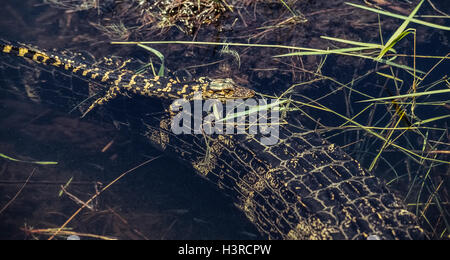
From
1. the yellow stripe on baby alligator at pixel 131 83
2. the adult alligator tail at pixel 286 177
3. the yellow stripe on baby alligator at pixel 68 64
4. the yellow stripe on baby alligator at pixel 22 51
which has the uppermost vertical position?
the yellow stripe on baby alligator at pixel 22 51

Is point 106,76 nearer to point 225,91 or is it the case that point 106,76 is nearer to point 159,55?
point 159,55

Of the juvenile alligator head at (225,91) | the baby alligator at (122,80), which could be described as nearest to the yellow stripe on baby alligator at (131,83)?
the baby alligator at (122,80)

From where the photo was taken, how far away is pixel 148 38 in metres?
4.05

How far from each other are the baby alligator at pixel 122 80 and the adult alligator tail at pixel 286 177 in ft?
0.09

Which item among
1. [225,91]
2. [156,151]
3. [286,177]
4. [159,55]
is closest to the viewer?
[286,177]

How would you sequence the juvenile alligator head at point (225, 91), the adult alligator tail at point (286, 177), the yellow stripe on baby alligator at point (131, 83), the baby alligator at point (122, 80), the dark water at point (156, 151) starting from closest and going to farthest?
the adult alligator tail at point (286, 177)
the dark water at point (156, 151)
the juvenile alligator head at point (225, 91)
the baby alligator at point (122, 80)
the yellow stripe on baby alligator at point (131, 83)

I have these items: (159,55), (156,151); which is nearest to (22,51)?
(159,55)

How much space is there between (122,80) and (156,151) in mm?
953

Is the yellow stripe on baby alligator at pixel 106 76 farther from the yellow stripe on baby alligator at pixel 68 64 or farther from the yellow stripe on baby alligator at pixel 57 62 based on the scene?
the yellow stripe on baby alligator at pixel 57 62

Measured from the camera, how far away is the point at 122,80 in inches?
156

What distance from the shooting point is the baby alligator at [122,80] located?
3738 millimetres
